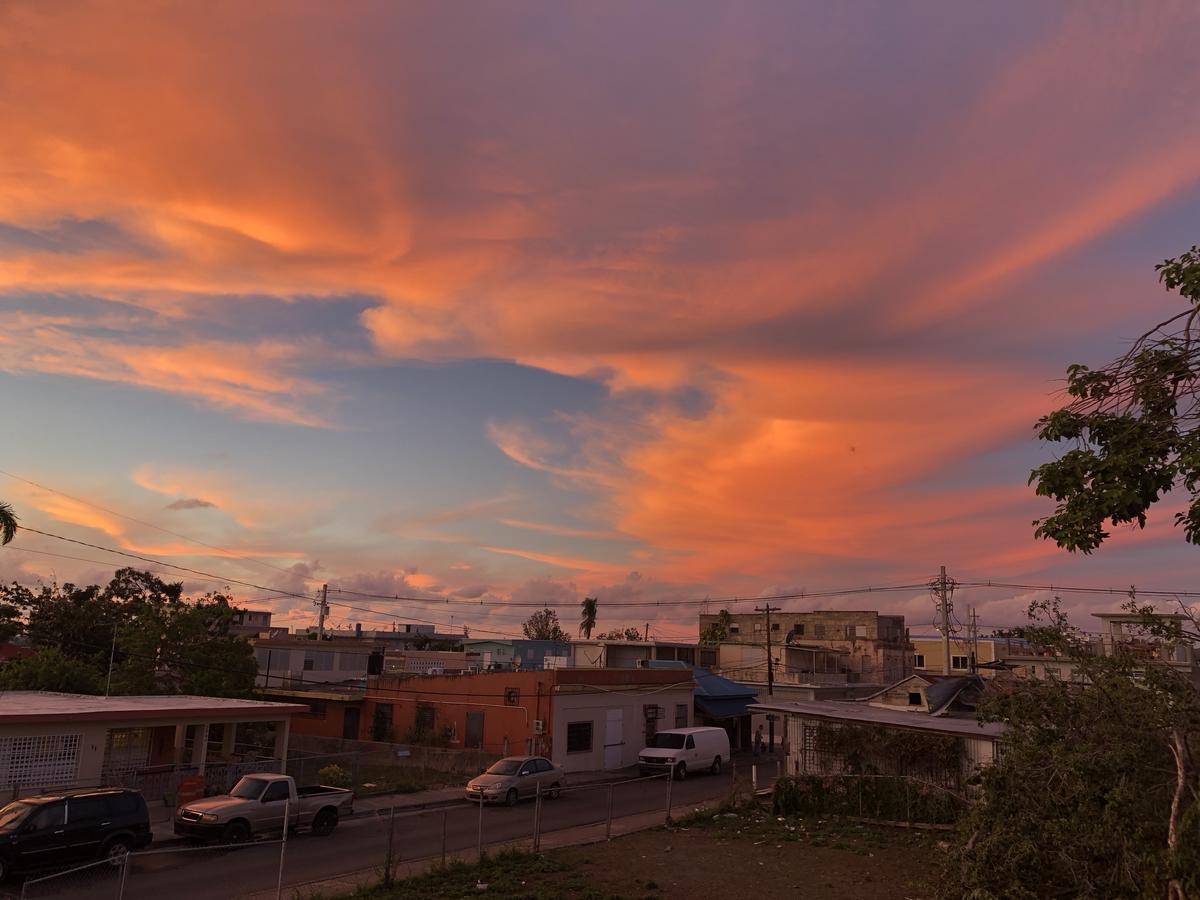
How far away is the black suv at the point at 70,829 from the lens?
58.1 feet

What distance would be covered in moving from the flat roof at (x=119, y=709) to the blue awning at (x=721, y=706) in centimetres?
2460

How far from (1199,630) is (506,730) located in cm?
3347

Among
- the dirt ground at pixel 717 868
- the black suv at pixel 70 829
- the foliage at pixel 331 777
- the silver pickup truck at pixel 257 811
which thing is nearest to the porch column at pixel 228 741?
the foliage at pixel 331 777

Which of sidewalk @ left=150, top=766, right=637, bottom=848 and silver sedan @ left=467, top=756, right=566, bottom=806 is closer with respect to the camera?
sidewalk @ left=150, top=766, right=637, bottom=848

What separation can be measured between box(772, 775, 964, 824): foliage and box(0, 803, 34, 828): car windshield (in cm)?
2105

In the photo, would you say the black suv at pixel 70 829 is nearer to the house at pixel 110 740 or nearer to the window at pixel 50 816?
the window at pixel 50 816

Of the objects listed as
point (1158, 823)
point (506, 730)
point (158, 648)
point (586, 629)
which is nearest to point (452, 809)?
point (506, 730)

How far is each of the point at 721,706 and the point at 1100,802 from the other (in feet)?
136

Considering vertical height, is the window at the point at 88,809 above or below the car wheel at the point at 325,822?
above

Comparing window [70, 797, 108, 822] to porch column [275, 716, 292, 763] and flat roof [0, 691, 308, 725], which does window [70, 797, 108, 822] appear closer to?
flat roof [0, 691, 308, 725]

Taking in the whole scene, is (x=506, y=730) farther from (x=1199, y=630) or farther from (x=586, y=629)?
(x=586, y=629)

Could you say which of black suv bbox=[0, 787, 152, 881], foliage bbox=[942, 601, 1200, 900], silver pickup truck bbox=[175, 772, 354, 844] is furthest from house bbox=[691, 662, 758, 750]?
foliage bbox=[942, 601, 1200, 900]

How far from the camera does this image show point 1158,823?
9125mm

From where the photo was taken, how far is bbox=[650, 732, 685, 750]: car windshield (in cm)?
3903
